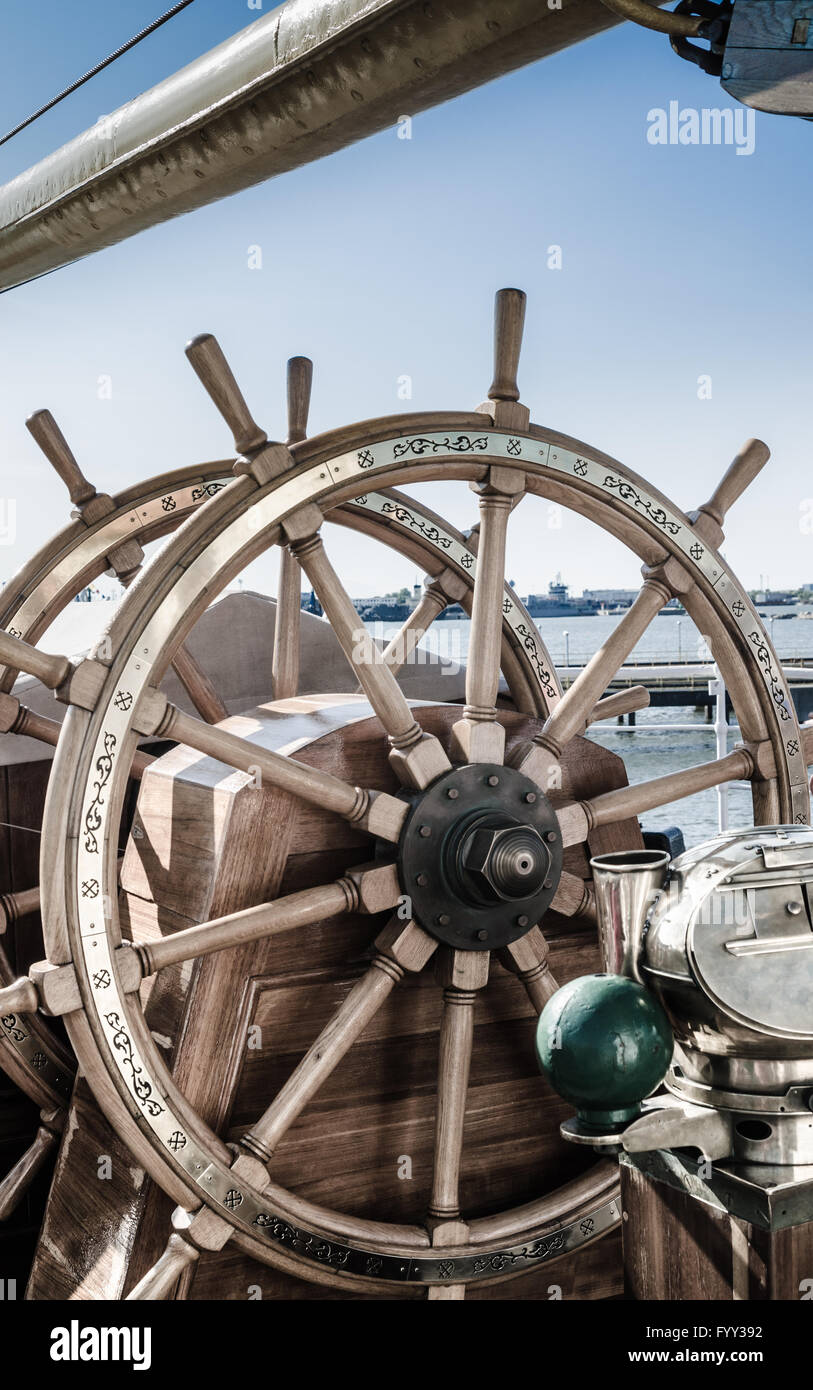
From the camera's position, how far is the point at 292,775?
1.85m

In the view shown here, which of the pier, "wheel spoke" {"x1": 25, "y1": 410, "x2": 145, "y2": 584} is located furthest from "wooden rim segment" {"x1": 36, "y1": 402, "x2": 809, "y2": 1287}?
the pier

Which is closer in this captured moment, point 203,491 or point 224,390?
point 224,390

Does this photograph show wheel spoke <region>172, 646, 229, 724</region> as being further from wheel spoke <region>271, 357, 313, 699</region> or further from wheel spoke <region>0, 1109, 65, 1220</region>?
wheel spoke <region>0, 1109, 65, 1220</region>

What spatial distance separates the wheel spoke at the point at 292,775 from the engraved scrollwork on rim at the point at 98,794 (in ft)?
0.24

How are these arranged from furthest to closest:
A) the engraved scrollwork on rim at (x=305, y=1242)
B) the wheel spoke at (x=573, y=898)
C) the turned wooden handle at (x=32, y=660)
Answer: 1. the wheel spoke at (x=573, y=898)
2. the engraved scrollwork on rim at (x=305, y=1242)
3. the turned wooden handle at (x=32, y=660)

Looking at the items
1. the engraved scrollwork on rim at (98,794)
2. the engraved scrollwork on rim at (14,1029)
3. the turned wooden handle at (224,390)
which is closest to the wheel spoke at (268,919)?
the engraved scrollwork on rim at (98,794)

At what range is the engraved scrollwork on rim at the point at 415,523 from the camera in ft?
8.98

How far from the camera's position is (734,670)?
2.21 m

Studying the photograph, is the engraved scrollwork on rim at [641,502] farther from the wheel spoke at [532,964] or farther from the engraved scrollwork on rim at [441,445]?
the wheel spoke at [532,964]

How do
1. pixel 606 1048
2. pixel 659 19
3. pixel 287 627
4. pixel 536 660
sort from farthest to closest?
pixel 536 660 → pixel 287 627 → pixel 659 19 → pixel 606 1048

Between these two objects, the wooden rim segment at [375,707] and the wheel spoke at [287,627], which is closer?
the wooden rim segment at [375,707]

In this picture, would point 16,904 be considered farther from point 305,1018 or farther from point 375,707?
point 375,707

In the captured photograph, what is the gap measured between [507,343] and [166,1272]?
1523mm

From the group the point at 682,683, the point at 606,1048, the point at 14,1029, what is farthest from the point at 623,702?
the point at 682,683
